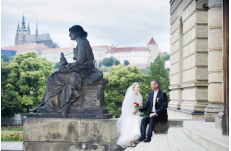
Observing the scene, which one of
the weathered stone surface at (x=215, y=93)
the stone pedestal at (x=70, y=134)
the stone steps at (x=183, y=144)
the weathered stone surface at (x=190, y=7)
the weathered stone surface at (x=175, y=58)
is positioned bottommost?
the stone pedestal at (x=70, y=134)

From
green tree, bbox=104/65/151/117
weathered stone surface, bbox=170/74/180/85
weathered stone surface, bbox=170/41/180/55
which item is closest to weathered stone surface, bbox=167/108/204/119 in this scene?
weathered stone surface, bbox=170/74/180/85

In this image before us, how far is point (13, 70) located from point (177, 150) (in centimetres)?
5069

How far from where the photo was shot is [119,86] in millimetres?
54250

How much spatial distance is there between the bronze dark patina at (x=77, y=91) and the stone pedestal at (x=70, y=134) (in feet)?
0.70

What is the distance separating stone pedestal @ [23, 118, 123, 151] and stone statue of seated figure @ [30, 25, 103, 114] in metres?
0.43

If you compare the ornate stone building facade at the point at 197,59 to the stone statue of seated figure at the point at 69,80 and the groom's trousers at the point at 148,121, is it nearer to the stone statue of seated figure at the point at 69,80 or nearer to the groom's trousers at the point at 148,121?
the groom's trousers at the point at 148,121

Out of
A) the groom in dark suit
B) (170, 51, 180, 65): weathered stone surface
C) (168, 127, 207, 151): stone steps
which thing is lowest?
(168, 127, 207, 151): stone steps

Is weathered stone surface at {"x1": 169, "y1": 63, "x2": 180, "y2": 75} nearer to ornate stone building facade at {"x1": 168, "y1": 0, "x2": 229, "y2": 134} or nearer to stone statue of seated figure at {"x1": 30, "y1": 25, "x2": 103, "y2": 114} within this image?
ornate stone building facade at {"x1": 168, "y1": 0, "x2": 229, "y2": 134}

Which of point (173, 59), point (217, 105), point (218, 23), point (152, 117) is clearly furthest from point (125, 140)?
point (173, 59)

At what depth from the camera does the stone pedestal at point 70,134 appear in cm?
1006

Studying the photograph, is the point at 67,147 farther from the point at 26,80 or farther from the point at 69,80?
the point at 26,80

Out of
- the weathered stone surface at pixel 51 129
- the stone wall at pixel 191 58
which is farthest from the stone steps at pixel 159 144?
the stone wall at pixel 191 58

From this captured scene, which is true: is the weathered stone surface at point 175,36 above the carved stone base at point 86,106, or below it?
above

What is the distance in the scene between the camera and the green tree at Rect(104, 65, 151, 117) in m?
50.8
